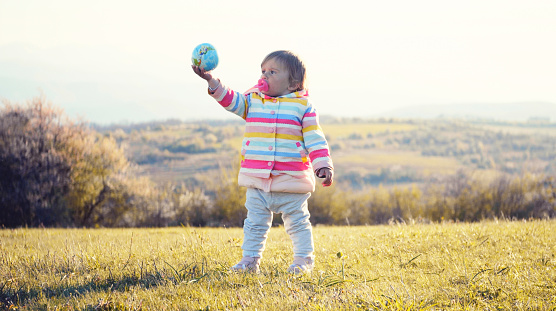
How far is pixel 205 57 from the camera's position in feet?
13.7

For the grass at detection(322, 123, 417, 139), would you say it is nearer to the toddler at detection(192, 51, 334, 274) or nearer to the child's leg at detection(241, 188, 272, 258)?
the toddler at detection(192, 51, 334, 274)

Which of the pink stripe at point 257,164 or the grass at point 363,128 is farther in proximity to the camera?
the grass at point 363,128

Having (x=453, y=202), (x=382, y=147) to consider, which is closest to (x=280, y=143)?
(x=453, y=202)

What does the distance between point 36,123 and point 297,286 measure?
1371 cm

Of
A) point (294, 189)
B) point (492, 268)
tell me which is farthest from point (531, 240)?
point (294, 189)

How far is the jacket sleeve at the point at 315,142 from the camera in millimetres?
4125

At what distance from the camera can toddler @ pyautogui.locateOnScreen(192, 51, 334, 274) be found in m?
4.20

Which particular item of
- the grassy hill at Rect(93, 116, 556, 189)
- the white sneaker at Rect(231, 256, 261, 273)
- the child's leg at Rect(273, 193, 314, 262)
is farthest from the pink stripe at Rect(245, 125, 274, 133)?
the grassy hill at Rect(93, 116, 556, 189)

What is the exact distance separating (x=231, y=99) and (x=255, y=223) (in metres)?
1.11

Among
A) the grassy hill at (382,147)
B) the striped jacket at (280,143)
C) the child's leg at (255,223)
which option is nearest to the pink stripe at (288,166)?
the striped jacket at (280,143)

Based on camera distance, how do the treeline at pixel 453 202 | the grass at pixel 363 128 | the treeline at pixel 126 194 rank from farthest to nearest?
1. the grass at pixel 363 128
2. the treeline at pixel 453 202
3. the treeline at pixel 126 194

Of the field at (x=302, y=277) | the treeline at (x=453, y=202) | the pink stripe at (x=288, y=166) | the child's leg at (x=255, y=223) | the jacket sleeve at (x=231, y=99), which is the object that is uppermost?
the jacket sleeve at (x=231, y=99)

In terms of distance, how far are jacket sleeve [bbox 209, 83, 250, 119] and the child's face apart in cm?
24

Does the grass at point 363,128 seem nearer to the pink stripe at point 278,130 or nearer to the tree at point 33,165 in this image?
the tree at point 33,165
